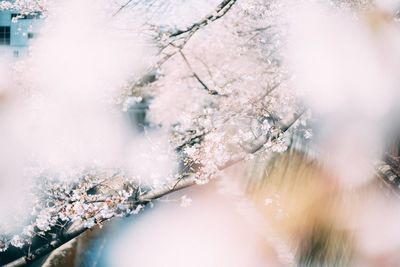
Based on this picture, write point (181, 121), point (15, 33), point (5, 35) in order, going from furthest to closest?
1. point (181, 121)
2. point (5, 35)
3. point (15, 33)

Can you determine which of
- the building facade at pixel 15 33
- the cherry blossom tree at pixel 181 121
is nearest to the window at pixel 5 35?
the building facade at pixel 15 33

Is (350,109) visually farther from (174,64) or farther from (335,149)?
(174,64)

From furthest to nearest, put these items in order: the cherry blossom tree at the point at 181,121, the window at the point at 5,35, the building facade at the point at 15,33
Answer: the window at the point at 5,35, the building facade at the point at 15,33, the cherry blossom tree at the point at 181,121

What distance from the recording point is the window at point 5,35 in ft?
35.2

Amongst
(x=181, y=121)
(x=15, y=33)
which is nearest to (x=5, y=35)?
(x=15, y=33)

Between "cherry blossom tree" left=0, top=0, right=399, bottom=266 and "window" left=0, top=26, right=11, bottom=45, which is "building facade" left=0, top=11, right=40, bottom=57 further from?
"cherry blossom tree" left=0, top=0, right=399, bottom=266

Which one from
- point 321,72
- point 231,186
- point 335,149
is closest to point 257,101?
point 321,72

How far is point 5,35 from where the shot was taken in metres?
10.9

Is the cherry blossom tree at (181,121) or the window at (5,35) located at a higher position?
the window at (5,35)

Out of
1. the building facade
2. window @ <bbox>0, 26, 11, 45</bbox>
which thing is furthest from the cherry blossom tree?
window @ <bbox>0, 26, 11, 45</bbox>

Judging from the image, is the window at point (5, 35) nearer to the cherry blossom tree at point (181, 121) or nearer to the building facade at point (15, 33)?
the building facade at point (15, 33)

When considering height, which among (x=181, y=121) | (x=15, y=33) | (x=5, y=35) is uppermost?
(x=5, y=35)

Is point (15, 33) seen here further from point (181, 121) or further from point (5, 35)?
point (181, 121)

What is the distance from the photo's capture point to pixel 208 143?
25.1 feet
